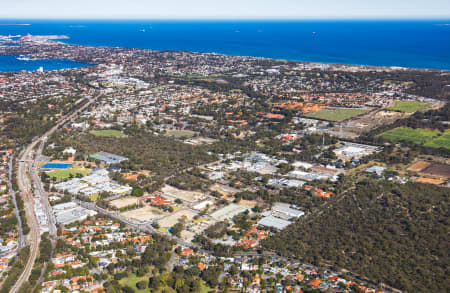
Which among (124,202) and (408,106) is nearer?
(124,202)

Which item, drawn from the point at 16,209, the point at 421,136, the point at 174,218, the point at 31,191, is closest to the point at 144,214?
the point at 174,218

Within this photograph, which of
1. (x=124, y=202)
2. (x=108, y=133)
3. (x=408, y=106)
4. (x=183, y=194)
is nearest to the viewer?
(x=124, y=202)

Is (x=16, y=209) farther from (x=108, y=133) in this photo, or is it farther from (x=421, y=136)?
(x=421, y=136)

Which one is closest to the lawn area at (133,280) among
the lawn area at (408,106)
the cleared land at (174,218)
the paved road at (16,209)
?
the cleared land at (174,218)

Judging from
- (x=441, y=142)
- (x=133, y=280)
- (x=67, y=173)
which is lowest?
(x=133, y=280)

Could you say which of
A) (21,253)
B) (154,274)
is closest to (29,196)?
(21,253)

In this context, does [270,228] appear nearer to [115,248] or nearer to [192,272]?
[192,272]

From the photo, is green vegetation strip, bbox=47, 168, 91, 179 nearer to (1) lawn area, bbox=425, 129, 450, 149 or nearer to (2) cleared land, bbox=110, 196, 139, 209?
(2) cleared land, bbox=110, 196, 139, 209
